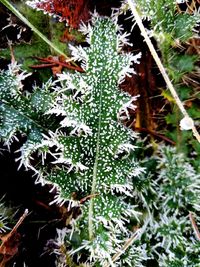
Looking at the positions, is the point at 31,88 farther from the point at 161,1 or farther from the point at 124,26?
the point at 161,1

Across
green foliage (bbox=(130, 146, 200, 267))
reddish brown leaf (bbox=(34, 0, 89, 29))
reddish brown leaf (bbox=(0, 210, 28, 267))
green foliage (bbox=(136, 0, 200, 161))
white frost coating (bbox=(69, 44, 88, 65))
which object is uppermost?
reddish brown leaf (bbox=(34, 0, 89, 29))

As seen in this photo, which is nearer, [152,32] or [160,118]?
[152,32]

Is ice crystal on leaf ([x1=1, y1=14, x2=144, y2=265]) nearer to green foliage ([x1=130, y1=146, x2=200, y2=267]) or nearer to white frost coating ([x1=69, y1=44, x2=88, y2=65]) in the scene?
white frost coating ([x1=69, y1=44, x2=88, y2=65])

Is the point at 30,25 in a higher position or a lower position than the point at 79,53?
higher

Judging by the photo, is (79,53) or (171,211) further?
(171,211)

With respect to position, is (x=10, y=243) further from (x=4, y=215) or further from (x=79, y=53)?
(x=79, y=53)

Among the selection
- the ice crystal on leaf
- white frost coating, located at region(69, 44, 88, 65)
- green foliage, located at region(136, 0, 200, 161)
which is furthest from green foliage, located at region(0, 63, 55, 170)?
green foliage, located at region(136, 0, 200, 161)

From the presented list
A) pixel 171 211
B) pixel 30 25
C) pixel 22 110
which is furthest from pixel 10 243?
pixel 30 25

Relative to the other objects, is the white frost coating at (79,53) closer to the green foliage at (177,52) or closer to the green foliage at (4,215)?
the green foliage at (177,52)

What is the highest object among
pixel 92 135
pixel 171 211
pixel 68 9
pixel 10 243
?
pixel 68 9

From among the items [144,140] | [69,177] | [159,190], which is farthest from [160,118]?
[69,177]

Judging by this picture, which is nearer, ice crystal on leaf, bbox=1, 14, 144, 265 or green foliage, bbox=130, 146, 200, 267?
ice crystal on leaf, bbox=1, 14, 144, 265
